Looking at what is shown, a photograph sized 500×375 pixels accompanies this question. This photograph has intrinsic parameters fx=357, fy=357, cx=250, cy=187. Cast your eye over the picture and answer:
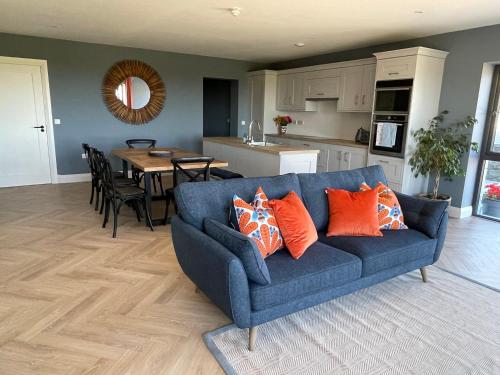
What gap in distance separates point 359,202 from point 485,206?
322 centimetres

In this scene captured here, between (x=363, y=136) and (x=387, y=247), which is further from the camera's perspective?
(x=363, y=136)

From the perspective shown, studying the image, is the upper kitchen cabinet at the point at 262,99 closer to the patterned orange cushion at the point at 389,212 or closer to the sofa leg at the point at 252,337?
the patterned orange cushion at the point at 389,212

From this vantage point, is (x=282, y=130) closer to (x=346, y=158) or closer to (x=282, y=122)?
(x=282, y=122)

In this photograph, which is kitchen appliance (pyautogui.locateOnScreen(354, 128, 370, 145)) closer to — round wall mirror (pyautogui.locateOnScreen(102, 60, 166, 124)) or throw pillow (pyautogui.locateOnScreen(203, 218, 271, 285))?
round wall mirror (pyautogui.locateOnScreen(102, 60, 166, 124))

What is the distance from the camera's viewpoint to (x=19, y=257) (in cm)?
319

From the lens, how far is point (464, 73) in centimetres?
454

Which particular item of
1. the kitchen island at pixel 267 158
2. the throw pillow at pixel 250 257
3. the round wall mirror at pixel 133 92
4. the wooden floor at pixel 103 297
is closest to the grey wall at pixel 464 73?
the wooden floor at pixel 103 297

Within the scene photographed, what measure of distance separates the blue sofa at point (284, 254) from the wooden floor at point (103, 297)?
0.33m

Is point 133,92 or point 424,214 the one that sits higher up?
point 133,92

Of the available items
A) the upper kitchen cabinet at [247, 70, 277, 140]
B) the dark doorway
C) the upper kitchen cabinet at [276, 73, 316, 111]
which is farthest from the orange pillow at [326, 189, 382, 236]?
the dark doorway

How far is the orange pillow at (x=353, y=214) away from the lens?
2.62 m

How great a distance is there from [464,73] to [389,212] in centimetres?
290

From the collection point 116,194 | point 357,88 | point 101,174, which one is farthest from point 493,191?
point 101,174

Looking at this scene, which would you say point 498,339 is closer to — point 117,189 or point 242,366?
point 242,366
